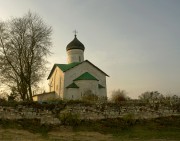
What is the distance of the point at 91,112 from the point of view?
16.0 m

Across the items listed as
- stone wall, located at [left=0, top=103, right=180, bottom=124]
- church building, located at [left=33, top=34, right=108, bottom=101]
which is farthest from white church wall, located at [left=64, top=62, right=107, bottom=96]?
stone wall, located at [left=0, top=103, right=180, bottom=124]

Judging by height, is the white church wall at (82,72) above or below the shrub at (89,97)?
above

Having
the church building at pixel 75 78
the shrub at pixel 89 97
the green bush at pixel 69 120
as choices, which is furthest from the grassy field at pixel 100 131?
the church building at pixel 75 78

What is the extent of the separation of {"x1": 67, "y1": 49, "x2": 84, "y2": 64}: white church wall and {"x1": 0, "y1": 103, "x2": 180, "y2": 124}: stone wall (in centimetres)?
1481

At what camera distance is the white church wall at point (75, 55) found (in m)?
30.7

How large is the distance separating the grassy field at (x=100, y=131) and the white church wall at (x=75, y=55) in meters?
15.7

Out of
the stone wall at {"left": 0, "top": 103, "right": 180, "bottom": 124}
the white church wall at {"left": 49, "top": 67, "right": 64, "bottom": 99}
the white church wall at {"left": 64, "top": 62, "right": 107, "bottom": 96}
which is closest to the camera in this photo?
the stone wall at {"left": 0, "top": 103, "right": 180, "bottom": 124}

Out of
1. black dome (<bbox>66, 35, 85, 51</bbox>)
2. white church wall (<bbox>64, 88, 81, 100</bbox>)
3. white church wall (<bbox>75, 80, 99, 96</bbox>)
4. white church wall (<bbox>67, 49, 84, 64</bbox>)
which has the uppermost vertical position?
black dome (<bbox>66, 35, 85, 51</bbox>)

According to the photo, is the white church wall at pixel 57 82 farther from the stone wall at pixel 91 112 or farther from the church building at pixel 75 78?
the stone wall at pixel 91 112

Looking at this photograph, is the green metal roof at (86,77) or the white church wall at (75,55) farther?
the white church wall at (75,55)

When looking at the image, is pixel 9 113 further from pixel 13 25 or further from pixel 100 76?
pixel 100 76

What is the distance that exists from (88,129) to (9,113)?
4726 mm

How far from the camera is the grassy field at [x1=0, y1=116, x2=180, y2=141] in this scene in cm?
1264

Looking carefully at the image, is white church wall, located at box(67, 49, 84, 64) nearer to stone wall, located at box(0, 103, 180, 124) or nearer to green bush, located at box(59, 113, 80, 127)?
stone wall, located at box(0, 103, 180, 124)
